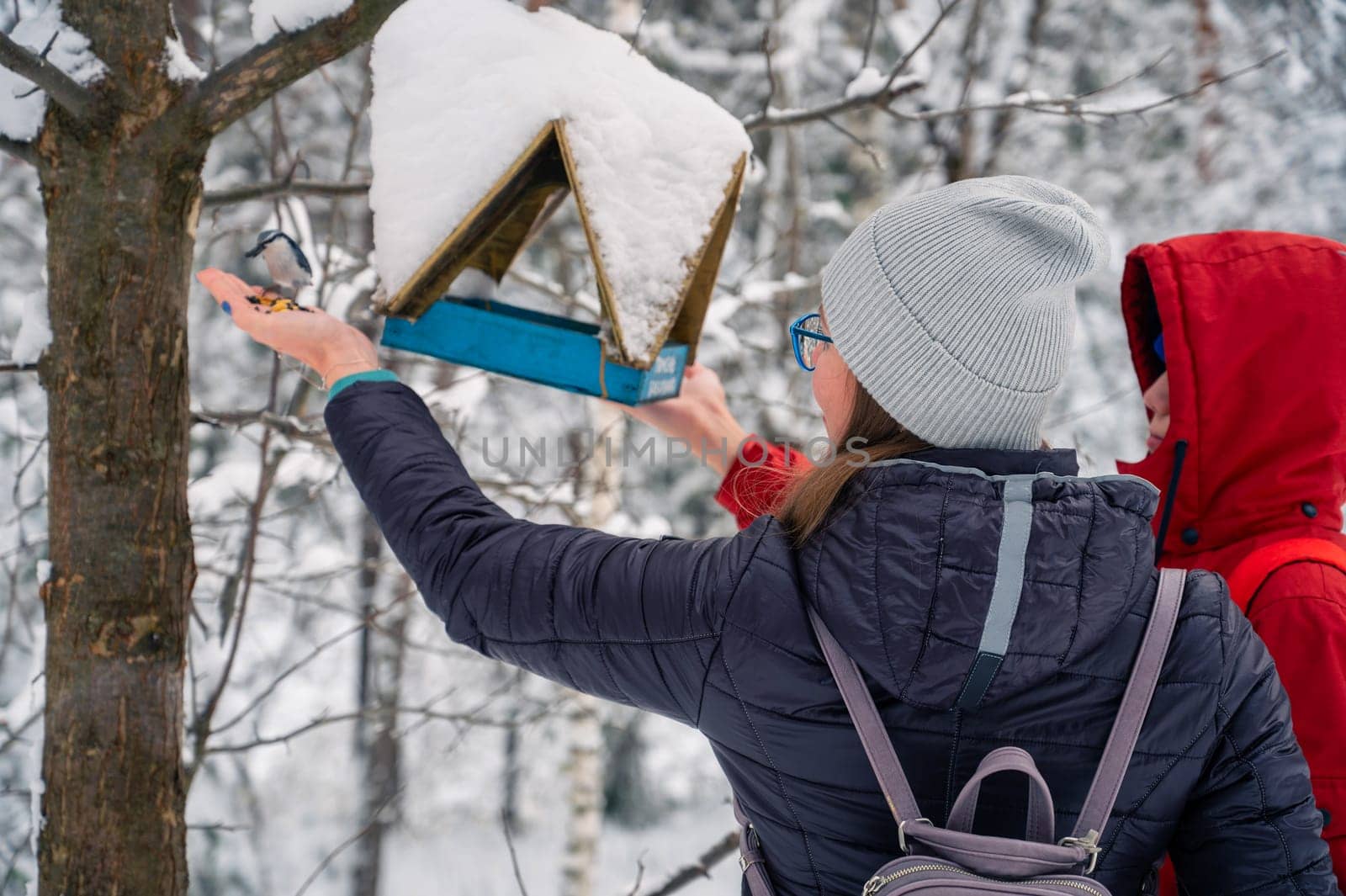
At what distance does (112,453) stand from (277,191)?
25.2 inches

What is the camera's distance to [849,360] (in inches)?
45.4

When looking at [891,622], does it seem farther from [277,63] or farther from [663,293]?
[277,63]

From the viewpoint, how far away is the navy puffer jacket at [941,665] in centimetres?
98

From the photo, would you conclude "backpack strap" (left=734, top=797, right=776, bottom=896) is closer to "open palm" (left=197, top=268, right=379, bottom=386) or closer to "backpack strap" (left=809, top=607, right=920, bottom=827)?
"backpack strap" (left=809, top=607, right=920, bottom=827)

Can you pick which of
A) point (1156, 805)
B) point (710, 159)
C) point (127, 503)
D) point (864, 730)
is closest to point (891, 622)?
point (864, 730)

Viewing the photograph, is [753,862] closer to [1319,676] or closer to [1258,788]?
[1258,788]

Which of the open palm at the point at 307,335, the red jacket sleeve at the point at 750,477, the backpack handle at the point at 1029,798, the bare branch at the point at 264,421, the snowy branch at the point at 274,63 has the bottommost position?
the backpack handle at the point at 1029,798

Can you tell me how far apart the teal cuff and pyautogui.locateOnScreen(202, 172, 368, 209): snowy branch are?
57 cm

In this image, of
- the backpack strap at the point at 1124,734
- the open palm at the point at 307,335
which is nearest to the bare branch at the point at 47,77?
the open palm at the point at 307,335

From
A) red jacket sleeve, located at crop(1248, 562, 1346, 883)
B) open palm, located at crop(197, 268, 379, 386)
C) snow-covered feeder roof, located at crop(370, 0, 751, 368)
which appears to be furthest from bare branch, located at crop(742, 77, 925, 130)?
red jacket sleeve, located at crop(1248, 562, 1346, 883)

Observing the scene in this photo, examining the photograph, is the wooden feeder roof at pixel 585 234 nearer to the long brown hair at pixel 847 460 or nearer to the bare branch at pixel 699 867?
the long brown hair at pixel 847 460

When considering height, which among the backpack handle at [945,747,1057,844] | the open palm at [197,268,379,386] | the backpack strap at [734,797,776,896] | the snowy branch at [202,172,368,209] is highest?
the snowy branch at [202,172,368,209]

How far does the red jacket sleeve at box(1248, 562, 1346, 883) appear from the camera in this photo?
3.88 feet

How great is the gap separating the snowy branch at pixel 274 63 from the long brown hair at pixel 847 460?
888 millimetres
